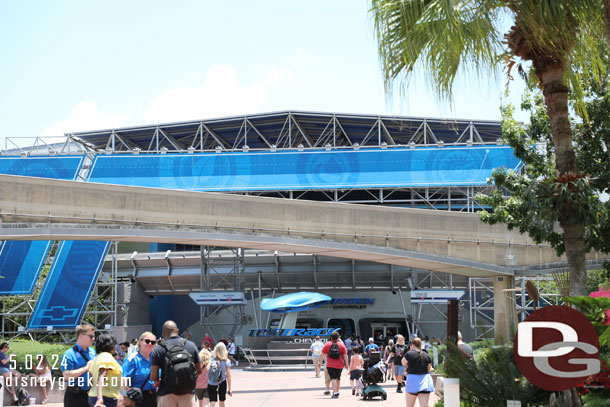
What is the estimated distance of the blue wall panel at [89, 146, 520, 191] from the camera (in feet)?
128

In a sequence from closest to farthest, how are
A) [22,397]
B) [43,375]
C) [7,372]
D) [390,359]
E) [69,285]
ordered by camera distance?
[7,372], [22,397], [43,375], [390,359], [69,285]

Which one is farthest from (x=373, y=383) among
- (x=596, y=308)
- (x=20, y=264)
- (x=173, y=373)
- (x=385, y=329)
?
(x=385, y=329)

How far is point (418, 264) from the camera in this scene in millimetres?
26328

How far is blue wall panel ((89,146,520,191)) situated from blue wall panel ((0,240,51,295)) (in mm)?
8819

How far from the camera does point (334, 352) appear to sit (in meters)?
17.7

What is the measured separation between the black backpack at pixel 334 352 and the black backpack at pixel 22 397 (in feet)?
24.3

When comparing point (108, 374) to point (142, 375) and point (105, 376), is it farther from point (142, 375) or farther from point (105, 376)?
point (142, 375)

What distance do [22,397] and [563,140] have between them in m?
13.1

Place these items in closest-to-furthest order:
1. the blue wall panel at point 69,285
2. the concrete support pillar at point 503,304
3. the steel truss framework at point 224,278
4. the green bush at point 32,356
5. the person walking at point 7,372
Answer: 1. the person walking at point 7,372
2. the green bush at point 32,356
3. the concrete support pillar at point 503,304
4. the blue wall panel at point 69,285
5. the steel truss framework at point 224,278

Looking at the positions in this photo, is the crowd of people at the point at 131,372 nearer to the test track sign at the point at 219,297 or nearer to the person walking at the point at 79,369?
the person walking at the point at 79,369

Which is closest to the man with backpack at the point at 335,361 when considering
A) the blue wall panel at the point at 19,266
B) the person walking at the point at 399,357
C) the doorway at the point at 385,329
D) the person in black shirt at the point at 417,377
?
the person walking at the point at 399,357

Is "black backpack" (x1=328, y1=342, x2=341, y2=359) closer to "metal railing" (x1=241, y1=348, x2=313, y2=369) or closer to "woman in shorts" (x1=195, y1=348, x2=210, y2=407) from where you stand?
"woman in shorts" (x1=195, y1=348, x2=210, y2=407)

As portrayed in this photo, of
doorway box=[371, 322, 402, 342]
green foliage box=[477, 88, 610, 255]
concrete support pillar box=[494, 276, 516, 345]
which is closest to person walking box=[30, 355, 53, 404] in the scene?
green foliage box=[477, 88, 610, 255]

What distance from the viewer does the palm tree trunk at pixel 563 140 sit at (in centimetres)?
1003
